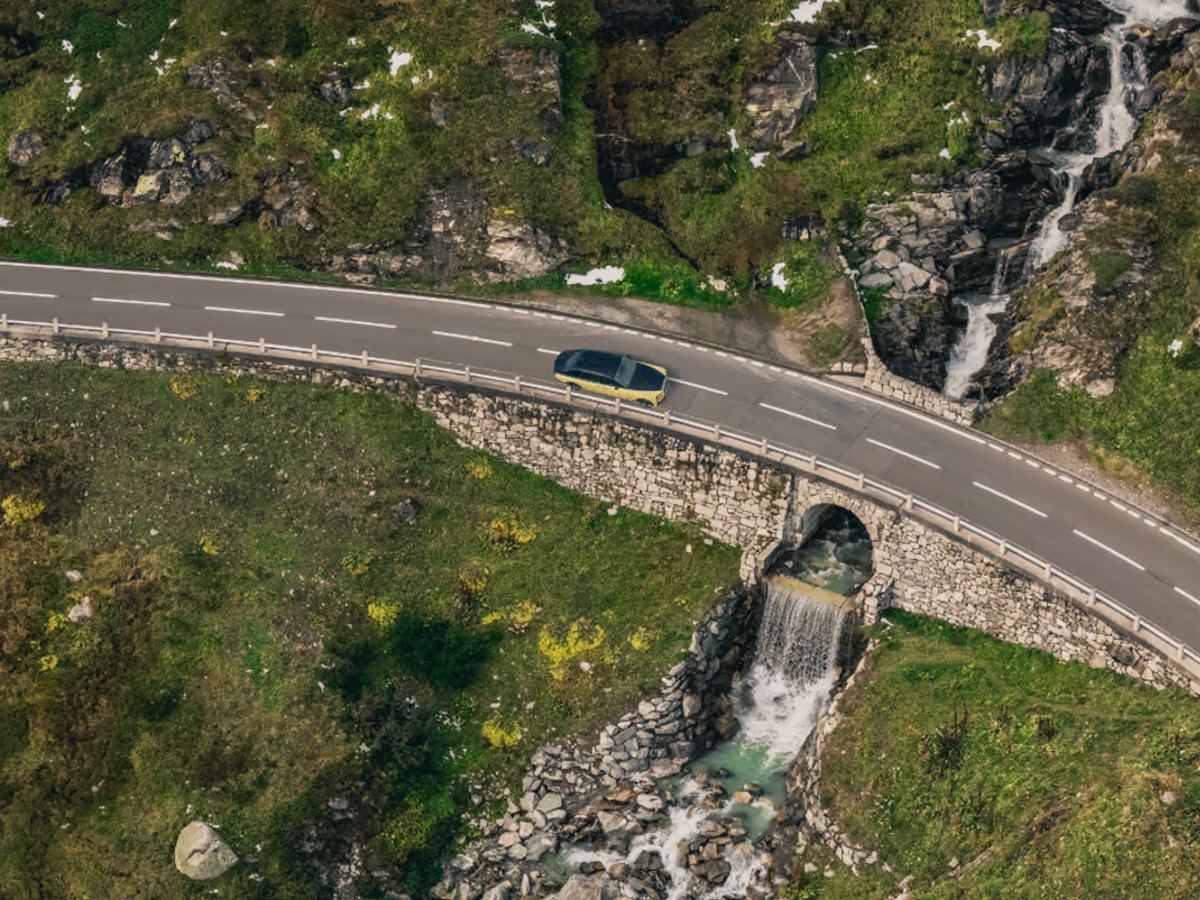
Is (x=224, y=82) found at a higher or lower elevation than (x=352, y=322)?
higher

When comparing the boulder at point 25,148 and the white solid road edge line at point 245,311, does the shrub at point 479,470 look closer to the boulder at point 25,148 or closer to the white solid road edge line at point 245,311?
the white solid road edge line at point 245,311

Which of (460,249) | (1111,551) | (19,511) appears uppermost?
(460,249)

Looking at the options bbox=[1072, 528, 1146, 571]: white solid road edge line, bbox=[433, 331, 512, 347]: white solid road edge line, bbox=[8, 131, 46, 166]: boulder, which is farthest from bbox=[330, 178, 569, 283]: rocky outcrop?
bbox=[1072, 528, 1146, 571]: white solid road edge line

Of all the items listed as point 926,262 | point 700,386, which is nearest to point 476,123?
point 700,386

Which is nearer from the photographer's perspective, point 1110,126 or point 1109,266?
point 1109,266

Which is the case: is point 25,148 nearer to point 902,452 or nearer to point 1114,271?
point 902,452

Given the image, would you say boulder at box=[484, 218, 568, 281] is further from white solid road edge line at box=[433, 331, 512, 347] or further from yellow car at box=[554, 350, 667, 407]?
yellow car at box=[554, 350, 667, 407]

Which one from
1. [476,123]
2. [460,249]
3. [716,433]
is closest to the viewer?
[716,433]
